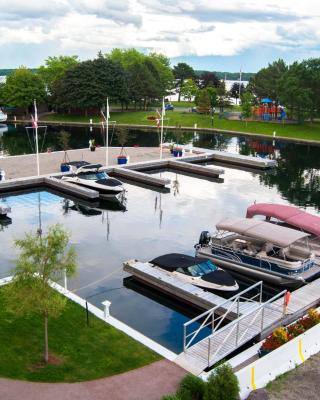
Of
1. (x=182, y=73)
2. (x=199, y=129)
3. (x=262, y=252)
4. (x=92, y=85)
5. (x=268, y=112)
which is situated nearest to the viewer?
(x=262, y=252)

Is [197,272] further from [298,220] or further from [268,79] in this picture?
[268,79]

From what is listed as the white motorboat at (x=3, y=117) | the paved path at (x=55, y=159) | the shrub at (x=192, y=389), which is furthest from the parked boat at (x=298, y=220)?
the white motorboat at (x=3, y=117)

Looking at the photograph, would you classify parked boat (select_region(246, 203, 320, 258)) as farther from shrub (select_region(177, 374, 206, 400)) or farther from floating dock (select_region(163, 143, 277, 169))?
floating dock (select_region(163, 143, 277, 169))

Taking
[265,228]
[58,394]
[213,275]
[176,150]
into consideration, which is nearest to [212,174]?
[176,150]

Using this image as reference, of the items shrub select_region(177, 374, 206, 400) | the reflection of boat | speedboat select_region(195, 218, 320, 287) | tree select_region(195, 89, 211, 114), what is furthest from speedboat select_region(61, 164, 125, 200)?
tree select_region(195, 89, 211, 114)

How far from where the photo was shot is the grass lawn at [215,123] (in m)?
82.3

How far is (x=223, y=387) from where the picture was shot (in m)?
14.0

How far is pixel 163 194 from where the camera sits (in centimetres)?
4362

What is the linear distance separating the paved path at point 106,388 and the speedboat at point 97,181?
26.6 metres

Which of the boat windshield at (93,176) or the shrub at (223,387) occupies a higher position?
the boat windshield at (93,176)

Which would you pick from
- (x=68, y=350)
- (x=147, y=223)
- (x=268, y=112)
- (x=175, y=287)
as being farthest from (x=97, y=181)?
(x=268, y=112)

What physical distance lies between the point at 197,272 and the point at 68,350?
869cm

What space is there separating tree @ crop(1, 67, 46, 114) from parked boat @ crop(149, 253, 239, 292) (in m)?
85.9

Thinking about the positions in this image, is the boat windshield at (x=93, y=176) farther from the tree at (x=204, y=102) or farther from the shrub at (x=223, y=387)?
the tree at (x=204, y=102)
